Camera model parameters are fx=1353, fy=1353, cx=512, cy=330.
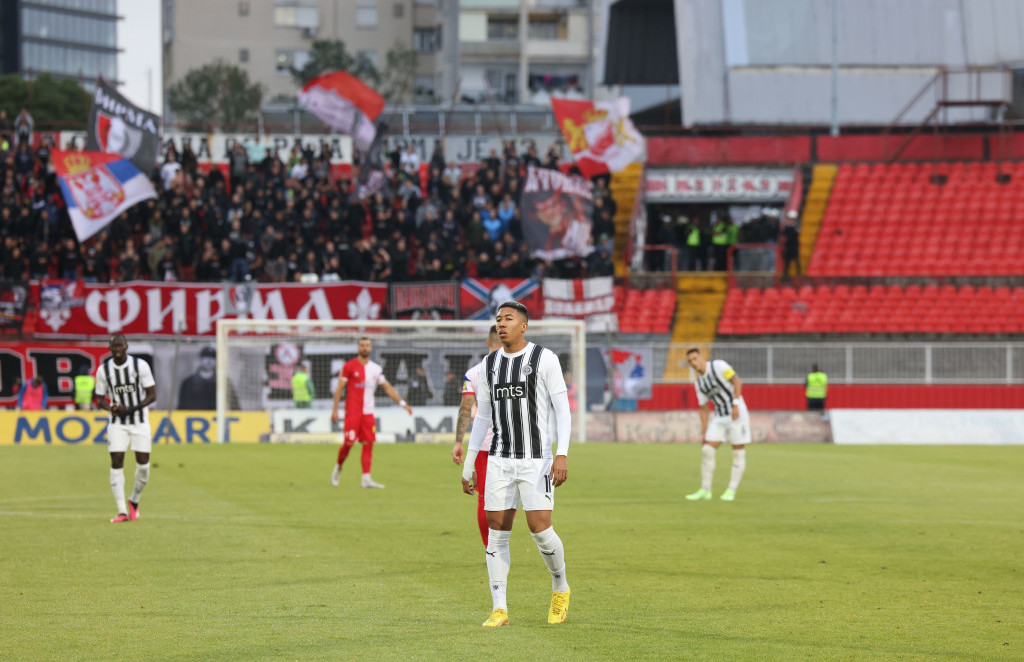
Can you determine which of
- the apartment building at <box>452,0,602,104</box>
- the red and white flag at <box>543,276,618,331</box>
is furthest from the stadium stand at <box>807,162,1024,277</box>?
the apartment building at <box>452,0,602,104</box>

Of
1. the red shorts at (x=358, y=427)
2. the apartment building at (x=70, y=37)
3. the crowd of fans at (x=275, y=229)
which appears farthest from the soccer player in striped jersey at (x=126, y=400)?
the apartment building at (x=70, y=37)

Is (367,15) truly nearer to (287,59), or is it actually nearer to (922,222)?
(287,59)

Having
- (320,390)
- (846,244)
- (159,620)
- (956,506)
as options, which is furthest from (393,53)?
(159,620)

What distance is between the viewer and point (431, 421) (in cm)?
3105

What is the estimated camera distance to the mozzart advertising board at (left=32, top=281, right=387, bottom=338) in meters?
33.4

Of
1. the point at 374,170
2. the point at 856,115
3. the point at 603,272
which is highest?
the point at 856,115

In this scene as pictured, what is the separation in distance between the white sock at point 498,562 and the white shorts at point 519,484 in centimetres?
22

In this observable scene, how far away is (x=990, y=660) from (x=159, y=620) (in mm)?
5573

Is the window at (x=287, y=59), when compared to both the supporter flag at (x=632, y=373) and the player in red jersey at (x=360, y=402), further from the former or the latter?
the player in red jersey at (x=360, y=402)

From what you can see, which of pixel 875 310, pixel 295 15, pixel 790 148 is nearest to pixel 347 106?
pixel 875 310

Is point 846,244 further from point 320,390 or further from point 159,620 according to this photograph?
point 159,620

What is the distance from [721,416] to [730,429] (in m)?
0.22

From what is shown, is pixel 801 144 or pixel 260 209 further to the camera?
pixel 801 144

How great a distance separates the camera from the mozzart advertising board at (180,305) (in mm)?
33406
